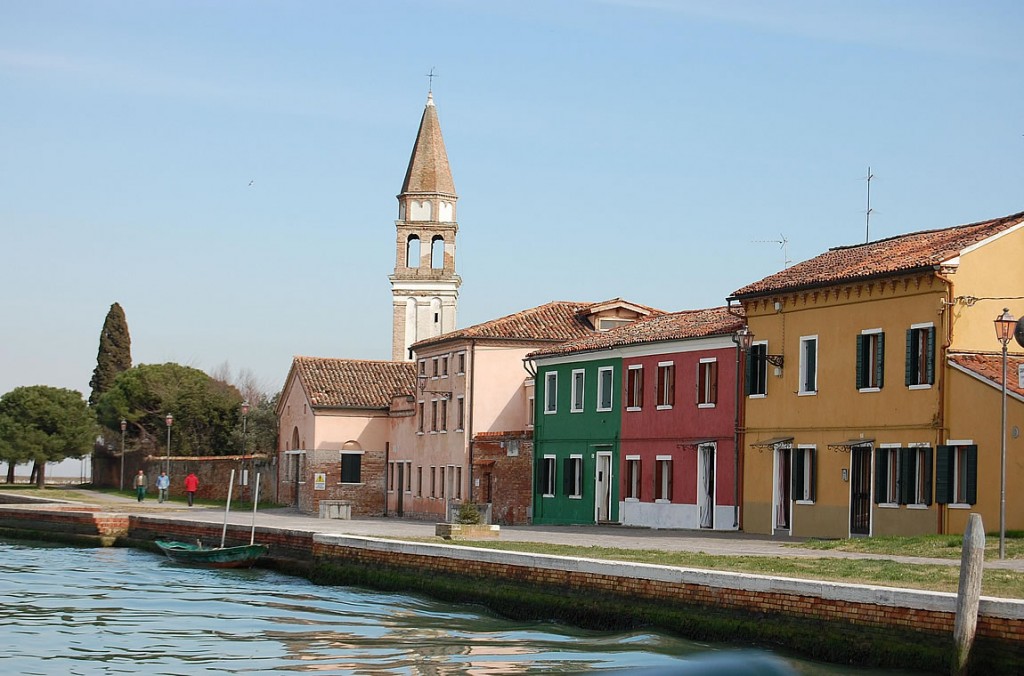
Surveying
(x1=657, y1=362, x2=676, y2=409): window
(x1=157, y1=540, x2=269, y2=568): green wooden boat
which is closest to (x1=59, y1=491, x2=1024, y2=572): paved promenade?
(x1=157, y1=540, x2=269, y2=568): green wooden boat

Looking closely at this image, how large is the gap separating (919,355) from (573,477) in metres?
15.9

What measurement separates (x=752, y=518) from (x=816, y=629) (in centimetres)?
1725

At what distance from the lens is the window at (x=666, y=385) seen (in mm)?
39750

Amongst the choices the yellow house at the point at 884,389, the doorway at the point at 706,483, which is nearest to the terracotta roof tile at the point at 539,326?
the doorway at the point at 706,483

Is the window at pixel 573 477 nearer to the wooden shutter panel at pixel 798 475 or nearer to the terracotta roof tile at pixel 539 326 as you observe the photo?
the terracotta roof tile at pixel 539 326

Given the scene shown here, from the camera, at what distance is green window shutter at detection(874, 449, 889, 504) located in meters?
31.0

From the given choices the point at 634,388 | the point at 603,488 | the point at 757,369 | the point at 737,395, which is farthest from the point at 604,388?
the point at 757,369

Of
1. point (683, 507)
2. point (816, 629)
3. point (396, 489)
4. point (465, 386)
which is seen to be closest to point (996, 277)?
point (683, 507)

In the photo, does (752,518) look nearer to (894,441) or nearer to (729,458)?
(729,458)

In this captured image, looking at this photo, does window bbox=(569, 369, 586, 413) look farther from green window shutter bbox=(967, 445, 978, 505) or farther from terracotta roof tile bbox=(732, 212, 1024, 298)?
green window shutter bbox=(967, 445, 978, 505)

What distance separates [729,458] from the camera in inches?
1449

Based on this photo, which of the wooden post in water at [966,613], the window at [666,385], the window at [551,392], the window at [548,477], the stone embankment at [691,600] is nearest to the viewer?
the wooden post in water at [966,613]

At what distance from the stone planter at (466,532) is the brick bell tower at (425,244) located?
62.7 m

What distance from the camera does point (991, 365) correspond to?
94.6ft
